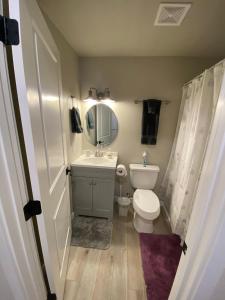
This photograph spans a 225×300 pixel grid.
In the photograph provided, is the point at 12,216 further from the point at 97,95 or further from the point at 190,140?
the point at 97,95

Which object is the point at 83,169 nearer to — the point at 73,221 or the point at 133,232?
Answer: the point at 73,221

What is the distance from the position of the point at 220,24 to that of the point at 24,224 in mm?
2040

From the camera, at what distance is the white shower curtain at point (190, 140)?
56.4 inches

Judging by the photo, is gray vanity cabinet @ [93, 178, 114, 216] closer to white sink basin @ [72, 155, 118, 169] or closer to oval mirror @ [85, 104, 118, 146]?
white sink basin @ [72, 155, 118, 169]

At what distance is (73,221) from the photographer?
2.07m

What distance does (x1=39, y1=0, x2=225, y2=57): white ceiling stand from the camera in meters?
1.10

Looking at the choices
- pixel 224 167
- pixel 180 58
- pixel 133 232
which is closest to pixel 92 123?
pixel 180 58

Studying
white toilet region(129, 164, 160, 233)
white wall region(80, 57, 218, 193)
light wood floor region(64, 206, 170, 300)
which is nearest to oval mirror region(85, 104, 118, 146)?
white wall region(80, 57, 218, 193)

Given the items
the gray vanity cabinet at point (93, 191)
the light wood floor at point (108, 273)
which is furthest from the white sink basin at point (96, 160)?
the light wood floor at point (108, 273)

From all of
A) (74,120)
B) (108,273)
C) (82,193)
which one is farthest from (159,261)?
(74,120)

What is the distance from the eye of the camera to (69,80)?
173cm

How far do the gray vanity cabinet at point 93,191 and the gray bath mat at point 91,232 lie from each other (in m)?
0.09

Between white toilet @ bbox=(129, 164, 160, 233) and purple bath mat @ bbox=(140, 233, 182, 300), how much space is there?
0.15 meters

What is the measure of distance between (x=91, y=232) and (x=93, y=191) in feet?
1.67
